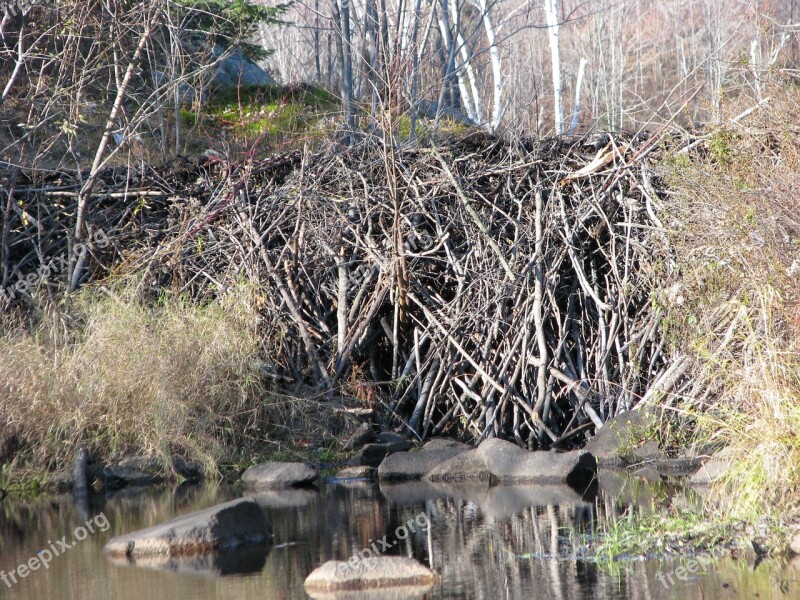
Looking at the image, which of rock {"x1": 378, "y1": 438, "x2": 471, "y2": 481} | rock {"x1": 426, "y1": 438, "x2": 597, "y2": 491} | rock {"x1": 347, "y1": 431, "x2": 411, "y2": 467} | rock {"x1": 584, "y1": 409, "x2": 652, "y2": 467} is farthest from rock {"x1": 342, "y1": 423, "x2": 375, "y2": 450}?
rock {"x1": 584, "y1": 409, "x2": 652, "y2": 467}

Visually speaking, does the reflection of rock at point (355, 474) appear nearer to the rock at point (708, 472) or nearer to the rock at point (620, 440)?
the rock at point (620, 440)

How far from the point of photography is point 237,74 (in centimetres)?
2014

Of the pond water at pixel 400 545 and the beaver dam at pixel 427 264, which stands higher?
the beaver dam at pixel 427 264

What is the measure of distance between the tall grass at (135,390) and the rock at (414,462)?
60.3 inches

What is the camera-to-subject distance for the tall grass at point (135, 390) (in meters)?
9.52

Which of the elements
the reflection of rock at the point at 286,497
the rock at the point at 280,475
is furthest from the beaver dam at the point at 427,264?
the reflection of rock at the point at 286,497

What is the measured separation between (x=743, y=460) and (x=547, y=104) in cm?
2157

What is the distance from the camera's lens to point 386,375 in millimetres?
11648

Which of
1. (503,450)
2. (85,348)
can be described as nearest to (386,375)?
(503,450)

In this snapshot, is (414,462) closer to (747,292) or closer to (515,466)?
(515,466)

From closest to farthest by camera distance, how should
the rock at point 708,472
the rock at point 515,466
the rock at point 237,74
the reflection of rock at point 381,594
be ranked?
the reflection of rock at point 381,594, the rock at point 708,472, the rock at point 515,466, the rock at point 237,74

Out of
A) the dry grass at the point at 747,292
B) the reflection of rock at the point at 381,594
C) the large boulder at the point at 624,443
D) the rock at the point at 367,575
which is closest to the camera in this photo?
the reflection of rock at the point at 381,594

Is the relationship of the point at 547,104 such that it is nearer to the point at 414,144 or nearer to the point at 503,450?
the point at 414,144

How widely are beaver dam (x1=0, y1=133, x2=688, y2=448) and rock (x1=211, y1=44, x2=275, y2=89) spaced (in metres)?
7.35
